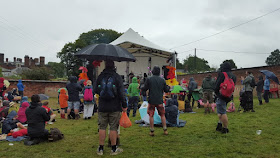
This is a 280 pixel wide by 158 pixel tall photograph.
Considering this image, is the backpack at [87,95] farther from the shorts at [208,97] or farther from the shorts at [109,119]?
the shorts at [208,97]

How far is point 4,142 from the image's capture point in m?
5.45

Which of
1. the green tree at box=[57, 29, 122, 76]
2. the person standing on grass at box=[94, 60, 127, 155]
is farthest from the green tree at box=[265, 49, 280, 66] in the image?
the person standing on grass at box=[94, 60, 127, 155]

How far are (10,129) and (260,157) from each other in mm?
6241

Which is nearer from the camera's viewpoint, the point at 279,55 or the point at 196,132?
the point at 196,132

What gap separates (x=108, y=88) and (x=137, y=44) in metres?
10.9

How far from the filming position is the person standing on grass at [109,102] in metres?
4.20

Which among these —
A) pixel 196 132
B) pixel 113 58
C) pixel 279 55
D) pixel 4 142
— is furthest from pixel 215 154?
pixel 279 55

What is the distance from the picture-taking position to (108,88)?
416cm

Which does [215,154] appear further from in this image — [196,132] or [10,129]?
[10,129]

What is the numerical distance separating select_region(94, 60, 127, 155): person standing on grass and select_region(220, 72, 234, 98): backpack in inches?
108

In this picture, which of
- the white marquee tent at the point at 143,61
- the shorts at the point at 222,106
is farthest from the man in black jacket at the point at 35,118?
the white marquee tent at the point at 143,61

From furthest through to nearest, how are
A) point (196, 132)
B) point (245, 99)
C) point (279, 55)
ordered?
1. point (279, 55)
2. point (245, 99)
3. point (196, 132)

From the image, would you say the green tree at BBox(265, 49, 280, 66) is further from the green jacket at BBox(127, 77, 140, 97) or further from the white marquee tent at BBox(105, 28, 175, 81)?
the green jacket at BBox(127, 77, 140, 97)

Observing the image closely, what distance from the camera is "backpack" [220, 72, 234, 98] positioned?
217 inches
